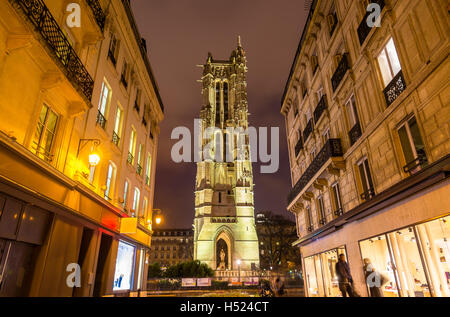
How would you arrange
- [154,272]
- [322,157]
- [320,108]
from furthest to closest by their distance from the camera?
1. [154,272]
2. [320,108]
3. [322,157]

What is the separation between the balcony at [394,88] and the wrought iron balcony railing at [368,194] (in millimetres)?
3102

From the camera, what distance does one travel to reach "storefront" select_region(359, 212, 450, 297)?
6255 millimetres

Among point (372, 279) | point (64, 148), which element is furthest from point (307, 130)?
point (64, 148)

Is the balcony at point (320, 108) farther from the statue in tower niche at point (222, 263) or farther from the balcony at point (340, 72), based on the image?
the statue in tower niche at point (222, 263)

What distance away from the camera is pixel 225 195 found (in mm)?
53719

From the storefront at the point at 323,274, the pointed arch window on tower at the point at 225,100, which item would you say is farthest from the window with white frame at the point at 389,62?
the pointed arch window on tower at the point at 225,100

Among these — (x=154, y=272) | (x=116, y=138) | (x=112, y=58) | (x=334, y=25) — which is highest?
(x=334, y=25)

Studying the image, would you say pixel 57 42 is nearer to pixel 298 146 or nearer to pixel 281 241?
pixel 298 146

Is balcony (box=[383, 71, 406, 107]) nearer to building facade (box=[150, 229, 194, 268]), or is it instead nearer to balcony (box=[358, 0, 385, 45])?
balcony (box=[358, 0, 385, 45])

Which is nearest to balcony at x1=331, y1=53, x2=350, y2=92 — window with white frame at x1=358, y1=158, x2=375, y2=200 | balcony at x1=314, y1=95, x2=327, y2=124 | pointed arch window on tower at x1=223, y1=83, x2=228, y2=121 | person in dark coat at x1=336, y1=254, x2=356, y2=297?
balcony at x1=314, y1=95, x2=327, y2=124

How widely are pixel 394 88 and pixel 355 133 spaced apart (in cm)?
278

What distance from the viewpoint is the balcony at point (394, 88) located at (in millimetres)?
7758

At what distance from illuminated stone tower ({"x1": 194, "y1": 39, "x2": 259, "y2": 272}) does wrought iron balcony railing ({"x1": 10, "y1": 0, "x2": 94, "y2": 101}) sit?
142 feet
